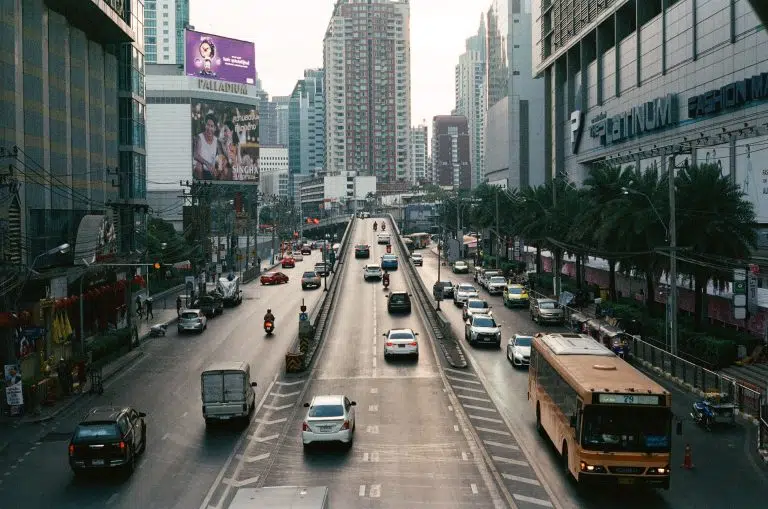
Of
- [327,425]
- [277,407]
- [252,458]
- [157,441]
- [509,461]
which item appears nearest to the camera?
[509,461]

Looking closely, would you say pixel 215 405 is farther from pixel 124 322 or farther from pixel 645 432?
pixel 124 322

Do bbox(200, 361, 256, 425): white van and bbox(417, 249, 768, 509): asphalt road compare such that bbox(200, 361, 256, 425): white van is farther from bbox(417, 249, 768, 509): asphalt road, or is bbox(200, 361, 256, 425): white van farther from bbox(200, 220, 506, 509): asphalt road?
bbox(417, 249, 768, 509): asphalt road

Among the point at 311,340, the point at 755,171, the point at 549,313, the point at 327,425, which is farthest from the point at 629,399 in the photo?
the point at 755,171

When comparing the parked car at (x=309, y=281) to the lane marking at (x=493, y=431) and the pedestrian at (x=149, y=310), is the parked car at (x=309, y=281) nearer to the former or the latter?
the pedestrian at (x=149, y=310)

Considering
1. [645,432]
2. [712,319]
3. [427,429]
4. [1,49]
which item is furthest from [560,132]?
[645,432]

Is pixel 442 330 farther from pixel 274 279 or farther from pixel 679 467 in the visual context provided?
pixel 274 279

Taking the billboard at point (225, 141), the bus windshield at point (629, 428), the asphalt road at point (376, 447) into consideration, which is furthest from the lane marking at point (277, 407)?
the billboard at point (225, 141)
